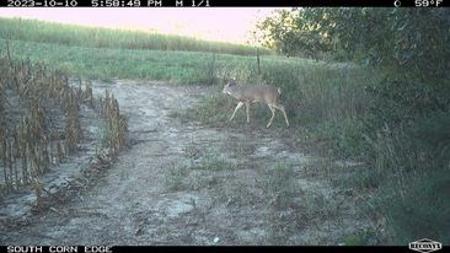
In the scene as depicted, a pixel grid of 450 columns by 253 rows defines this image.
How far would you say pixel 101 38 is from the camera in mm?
25250

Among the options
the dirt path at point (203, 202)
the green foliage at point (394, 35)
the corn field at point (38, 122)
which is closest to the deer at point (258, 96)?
the dirt path at point (203, 202)

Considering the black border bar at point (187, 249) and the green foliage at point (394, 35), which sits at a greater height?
the green foliage at point (394, 35)

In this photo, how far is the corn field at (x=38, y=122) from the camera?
9266 mm

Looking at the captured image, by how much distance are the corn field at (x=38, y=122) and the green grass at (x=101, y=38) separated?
9.97m

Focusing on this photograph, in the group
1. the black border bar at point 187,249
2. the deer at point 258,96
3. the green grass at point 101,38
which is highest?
the green grass at point 101,38

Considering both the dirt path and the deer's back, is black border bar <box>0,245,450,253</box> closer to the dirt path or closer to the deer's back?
the dirt path

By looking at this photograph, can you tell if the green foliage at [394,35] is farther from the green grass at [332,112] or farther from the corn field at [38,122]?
the corn field at [38,122]

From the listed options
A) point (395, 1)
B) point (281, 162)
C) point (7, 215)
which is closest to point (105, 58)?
point (281, 162)

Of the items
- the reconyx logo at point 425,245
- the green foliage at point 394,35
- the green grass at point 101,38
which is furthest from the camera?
the green grass at point 101,38

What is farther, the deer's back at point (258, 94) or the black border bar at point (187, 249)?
the deer's back at point (258, 94)

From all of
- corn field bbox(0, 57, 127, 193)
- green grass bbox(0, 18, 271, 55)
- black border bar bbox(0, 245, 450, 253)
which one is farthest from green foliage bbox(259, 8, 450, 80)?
green grass bbox(0, 18, 271, 55)

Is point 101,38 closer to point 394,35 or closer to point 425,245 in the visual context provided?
point 394,35

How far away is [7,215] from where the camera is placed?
25.3 feet

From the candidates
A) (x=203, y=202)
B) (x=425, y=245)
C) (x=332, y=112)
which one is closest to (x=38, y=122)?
(x=203, y=202)
